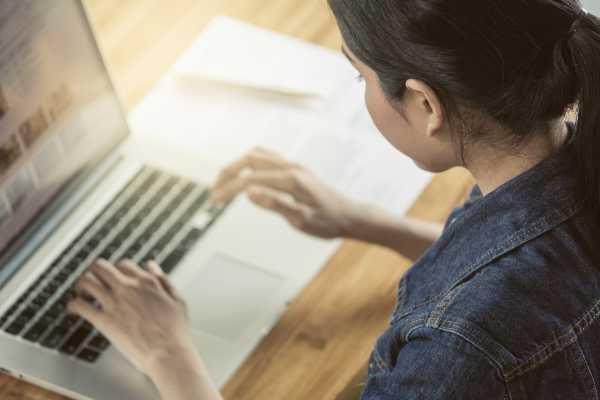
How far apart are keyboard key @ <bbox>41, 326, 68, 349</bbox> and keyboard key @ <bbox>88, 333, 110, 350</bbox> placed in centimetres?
3

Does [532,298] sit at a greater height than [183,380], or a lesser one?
greater

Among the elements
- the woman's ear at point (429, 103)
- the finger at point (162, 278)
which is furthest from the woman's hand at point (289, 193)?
the woman's ear at point (429, 103)

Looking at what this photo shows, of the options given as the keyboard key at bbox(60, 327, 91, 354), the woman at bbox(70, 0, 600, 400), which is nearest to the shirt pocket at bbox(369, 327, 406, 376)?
the woman at bbox(70, 0, 600, 400)

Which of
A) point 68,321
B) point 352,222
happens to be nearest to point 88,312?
point 68,321

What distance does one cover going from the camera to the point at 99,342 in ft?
3.64

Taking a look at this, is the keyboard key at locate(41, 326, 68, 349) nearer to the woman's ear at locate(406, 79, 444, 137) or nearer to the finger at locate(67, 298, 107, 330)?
the finger at locate(67, 298, 107, 330)

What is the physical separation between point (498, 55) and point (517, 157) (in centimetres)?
15

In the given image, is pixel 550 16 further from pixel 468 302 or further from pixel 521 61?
pixel 468 302

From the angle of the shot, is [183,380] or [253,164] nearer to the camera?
[183,380]

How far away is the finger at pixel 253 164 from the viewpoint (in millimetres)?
1278

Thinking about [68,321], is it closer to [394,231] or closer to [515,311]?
[394,231]

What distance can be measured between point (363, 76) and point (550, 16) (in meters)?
0.18

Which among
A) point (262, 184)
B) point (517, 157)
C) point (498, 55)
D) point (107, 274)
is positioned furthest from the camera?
point (262, 184)

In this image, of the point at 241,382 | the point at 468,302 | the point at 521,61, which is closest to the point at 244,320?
the point at 241,382
